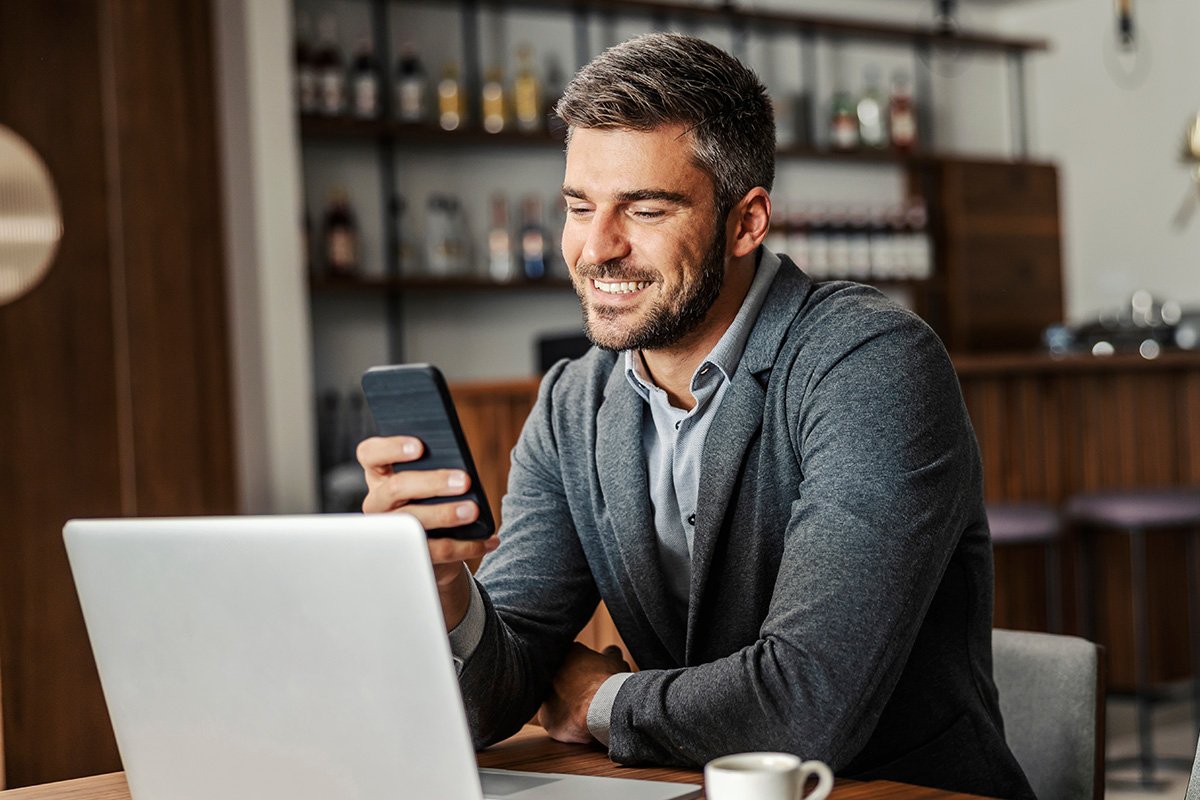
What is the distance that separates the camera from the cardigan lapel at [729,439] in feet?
4.73

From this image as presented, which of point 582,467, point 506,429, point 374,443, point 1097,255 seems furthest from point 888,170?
point 374,443

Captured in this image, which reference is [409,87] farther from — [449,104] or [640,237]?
[640,237]

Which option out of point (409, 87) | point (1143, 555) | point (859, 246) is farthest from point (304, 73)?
point (1143, 555)

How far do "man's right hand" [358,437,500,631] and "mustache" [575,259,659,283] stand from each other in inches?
16.8

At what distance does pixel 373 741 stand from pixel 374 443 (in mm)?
267

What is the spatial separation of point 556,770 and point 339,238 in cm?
374

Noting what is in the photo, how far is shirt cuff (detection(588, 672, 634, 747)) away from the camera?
50.6 inches

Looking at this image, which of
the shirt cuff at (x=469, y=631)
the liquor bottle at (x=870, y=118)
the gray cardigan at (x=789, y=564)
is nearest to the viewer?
the gray cardigan at (x=789, y=564)

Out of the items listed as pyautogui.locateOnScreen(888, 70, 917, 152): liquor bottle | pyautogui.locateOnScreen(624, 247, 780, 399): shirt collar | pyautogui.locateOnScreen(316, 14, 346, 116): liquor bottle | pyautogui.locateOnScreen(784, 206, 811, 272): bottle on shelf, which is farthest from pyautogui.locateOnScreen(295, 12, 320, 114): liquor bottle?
pyautogui.locateOnScreen(624, 247, 780, 399): shirt collar

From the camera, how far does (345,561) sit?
34.3 inches

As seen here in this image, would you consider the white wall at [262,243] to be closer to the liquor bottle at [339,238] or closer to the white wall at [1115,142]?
the liquor bottle at [339,238]

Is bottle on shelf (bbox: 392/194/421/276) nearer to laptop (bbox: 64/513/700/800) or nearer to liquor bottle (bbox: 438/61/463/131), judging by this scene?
liquor bottle (bbox: 438/61/463/131)

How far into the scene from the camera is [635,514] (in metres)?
1.53

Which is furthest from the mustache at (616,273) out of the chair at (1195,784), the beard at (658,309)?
the chair at (1195,784)
